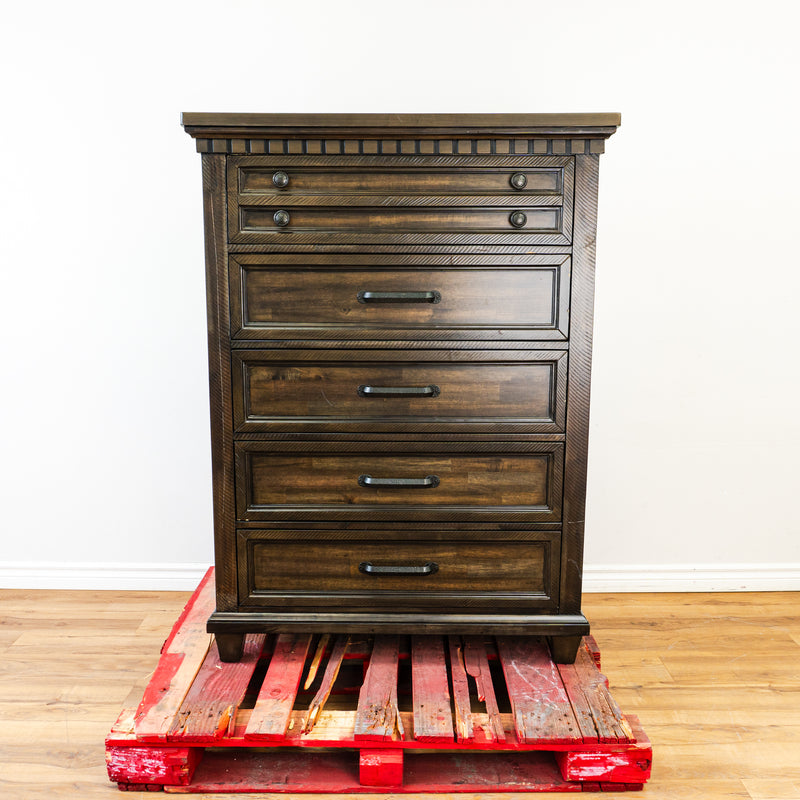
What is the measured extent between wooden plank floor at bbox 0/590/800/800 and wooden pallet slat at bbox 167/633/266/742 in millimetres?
162

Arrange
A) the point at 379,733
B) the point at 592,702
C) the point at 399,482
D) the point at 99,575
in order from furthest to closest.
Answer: the point at 99,575 → the point at 399,482 → the point at 592,702 → the point at 379,733

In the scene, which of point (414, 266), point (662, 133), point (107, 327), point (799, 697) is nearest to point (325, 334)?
point (414, 266)

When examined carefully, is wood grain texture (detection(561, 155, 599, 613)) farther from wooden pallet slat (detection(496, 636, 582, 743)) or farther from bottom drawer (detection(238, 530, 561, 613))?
wooden pallet slat (detection(496, 636, 582, 743))

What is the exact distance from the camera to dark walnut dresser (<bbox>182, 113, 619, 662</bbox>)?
1616 mm

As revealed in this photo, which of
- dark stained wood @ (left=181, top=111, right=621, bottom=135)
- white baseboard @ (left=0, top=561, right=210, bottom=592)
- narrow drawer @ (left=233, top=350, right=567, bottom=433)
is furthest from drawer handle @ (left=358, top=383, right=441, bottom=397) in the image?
white baseboard @ (left=0, top=561, right=210, bottom=592)

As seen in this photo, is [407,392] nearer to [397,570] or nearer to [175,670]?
[397,570]

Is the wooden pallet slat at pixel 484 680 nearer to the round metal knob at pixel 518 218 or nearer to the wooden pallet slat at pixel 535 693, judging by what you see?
the wooden pallet slat at pixel 535 693

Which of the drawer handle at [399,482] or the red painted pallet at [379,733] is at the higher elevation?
the drawer handle at [399,482]

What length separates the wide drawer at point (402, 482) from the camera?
5.68 feet

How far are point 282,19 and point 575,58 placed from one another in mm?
955

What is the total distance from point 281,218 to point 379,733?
3.85ft

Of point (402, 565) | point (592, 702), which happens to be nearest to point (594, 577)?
point (592, 702)

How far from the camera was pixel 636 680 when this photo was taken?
195 centimetres

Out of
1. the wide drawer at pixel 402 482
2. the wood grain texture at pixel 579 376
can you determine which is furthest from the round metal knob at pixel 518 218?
the wide drawer at pixel 402 482
